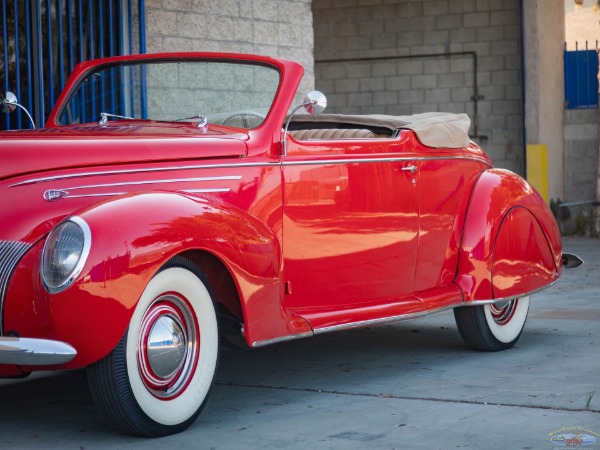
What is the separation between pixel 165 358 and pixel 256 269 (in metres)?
0.54

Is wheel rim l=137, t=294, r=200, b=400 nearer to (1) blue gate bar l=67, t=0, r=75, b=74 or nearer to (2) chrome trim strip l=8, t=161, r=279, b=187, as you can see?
(2) chrome trim strip l=8, t=161, r=279, b=187

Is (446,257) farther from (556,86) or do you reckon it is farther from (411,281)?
(556,86)

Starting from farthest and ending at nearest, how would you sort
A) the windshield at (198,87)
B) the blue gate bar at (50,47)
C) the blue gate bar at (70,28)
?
the blue gate bar at (70,28) → the blue gate bar at (50,47) → the windshield at (198,87)

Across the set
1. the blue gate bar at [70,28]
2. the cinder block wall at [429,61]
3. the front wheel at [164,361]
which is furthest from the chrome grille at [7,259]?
the cinder block wall at [429,61]

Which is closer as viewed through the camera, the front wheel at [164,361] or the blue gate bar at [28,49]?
the front wheel at [164,361]

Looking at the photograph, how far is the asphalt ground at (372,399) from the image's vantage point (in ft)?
13.3

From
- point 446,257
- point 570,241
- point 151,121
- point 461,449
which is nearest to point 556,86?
point 570,241

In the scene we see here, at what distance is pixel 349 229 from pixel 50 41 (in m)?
3.88

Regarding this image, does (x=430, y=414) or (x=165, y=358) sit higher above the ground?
(x=165, y=358)

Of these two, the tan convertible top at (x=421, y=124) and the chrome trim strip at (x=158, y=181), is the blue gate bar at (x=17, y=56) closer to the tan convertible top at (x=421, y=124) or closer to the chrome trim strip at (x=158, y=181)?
the tan convertible top at (x=421, y=124)

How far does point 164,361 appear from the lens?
162 inches

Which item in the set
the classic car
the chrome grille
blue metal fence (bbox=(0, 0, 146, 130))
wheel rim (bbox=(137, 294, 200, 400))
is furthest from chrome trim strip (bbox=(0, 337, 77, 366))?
blue metal fence (bbox=(0, 0, 146, 130))

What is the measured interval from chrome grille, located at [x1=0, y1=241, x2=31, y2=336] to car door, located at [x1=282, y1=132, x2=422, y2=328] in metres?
1.29

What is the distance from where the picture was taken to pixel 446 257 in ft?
19.2
